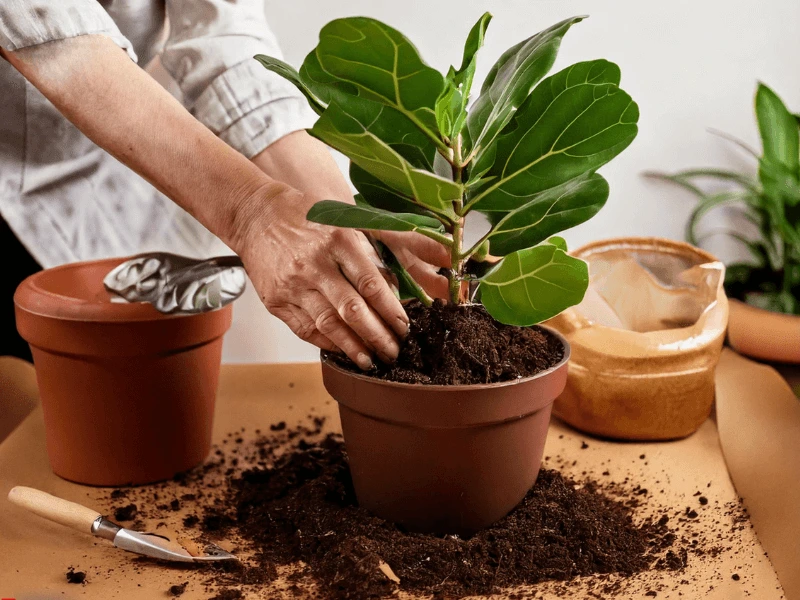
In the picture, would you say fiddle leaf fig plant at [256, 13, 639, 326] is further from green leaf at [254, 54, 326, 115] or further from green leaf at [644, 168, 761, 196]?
green leaf at [644, 168, 761, 196]

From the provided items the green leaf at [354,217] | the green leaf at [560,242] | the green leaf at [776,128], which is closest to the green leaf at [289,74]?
the green leaf at [354,217]

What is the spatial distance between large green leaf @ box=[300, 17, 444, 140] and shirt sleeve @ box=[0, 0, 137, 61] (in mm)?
323

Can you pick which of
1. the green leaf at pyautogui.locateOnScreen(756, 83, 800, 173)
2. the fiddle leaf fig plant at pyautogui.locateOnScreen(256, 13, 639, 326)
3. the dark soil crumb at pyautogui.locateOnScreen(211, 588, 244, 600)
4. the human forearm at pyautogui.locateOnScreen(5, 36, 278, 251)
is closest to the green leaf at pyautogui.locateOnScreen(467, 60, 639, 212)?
the fiddle leaf fig plant at pyautogui.locateOnScreen(256, 13, 639, 326)

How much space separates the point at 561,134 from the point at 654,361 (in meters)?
0.50

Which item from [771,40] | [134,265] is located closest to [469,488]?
[134,265]

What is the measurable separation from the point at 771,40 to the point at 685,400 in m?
0.96

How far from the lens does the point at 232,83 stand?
1195 millimetres

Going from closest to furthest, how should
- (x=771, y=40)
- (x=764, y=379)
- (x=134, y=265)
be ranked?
(x=134, y=265), (x=764, y=379), (x=771, y=40)

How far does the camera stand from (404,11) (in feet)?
5.40

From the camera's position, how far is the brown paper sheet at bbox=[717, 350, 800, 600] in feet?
3.12

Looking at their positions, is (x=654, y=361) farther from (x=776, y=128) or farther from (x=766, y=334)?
(x=776, y=128)

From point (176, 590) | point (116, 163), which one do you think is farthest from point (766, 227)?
point (176, 590)

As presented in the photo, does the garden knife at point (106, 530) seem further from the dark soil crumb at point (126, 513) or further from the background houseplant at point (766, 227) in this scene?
the background houseplant at point (766, 227)

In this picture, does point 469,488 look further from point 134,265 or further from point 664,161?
point 664,161
